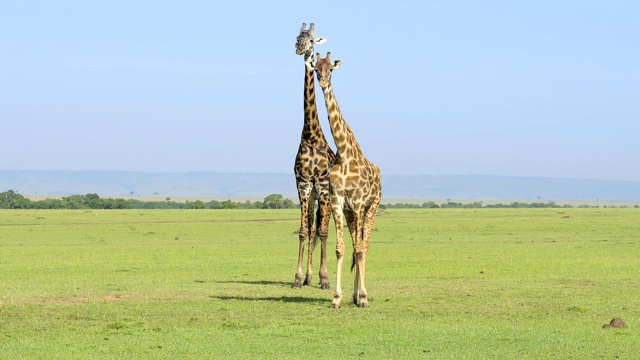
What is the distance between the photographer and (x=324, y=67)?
58.9 ft

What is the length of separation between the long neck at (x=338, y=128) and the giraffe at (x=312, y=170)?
2951mm

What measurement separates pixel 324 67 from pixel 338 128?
1075mm

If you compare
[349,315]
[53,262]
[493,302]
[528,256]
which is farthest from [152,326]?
[528,256]

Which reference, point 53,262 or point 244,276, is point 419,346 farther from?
point 53,262

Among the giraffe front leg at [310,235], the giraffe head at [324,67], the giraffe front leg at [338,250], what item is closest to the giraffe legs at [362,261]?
the giraffe front leg at [338,250]

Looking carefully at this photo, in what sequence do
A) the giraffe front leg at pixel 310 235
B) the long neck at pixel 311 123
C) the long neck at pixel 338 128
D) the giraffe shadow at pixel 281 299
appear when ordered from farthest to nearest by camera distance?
the giraffe front leg at pixel 310 235, the long neck at pixel 311 123, the giraffe shadow at pixel 281 299, the long neck at pixel 338 128

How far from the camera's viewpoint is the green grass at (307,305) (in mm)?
14031

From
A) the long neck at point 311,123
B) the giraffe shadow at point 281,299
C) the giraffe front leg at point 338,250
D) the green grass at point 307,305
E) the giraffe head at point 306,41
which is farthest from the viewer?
the long neck at point 311,123

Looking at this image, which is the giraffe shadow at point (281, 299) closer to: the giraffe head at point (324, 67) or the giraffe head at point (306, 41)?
the giraffe head at point (324, 67)

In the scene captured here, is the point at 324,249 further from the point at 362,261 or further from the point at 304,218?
the point at 362,261

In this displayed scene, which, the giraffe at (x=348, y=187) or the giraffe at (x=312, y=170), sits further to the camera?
the giraffe at (x=312, y=170)

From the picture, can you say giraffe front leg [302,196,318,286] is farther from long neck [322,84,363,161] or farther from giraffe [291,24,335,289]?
long neck [322,84,363,161]

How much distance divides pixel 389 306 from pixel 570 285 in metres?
5.28

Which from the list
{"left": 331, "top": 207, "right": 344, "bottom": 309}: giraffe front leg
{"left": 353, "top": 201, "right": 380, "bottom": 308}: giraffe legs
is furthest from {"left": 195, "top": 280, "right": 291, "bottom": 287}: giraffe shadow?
{"left": 331, "top": 207, "right": 344, "bottom": 309}: giraffe front leg
